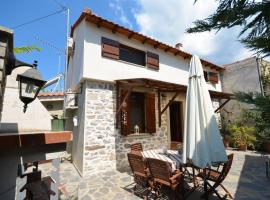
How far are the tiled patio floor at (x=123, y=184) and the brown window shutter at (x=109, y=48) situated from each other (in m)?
4.94

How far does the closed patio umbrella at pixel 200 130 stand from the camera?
14.0ft

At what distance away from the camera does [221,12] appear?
2.13 metres

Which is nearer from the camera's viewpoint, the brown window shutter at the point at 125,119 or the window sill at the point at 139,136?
the brown window shutter at the point at 125,119

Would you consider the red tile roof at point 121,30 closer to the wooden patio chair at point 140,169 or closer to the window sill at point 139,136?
the window sill at point 139,136

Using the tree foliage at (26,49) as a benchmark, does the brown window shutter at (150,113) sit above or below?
below

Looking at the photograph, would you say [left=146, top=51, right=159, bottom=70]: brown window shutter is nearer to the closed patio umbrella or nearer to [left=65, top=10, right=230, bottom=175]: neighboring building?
[left=65, top=10, right=230, bottom=175]: neighboring building

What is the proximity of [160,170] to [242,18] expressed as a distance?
364 cm

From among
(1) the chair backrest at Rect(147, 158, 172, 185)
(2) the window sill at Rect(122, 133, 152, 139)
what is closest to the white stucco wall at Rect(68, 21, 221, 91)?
(2) the window sill at Rect(122, 133, 152, 139)

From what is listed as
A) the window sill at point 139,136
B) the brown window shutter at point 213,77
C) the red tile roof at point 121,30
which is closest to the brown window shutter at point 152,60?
the red tile roof at point 121,30

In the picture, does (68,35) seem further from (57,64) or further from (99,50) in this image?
(57,64)

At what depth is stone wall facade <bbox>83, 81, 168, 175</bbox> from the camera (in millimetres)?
7109

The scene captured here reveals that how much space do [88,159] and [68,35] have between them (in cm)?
771

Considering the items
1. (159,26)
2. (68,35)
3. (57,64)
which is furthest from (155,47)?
(57,64)

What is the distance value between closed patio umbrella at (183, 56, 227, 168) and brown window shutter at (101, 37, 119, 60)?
4118 millimetres
